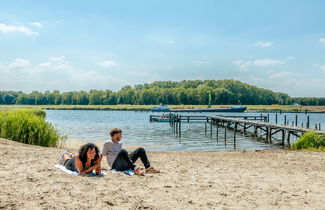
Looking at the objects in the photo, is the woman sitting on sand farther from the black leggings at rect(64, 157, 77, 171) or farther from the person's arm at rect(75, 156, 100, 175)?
the black leggings at rect(64, 157, 77, 171)

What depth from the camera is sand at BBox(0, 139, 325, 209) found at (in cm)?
574

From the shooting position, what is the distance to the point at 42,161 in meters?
9.69

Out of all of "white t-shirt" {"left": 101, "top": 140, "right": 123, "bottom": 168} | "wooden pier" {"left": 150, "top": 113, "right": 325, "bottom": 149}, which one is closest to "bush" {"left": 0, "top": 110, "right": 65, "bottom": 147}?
"white t-shirt" {"left": 101, "top": 140, "right": 123, "bottom": 168}

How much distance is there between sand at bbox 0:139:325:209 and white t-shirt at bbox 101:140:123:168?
1.78ft

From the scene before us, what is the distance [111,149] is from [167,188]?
2.20 meters

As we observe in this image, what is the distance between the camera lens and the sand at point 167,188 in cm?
574

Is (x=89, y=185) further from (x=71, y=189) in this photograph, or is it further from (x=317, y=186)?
(x=317, y=186)

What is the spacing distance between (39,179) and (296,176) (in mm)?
6563

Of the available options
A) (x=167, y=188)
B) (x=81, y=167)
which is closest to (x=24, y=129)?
(x=81, y=167)

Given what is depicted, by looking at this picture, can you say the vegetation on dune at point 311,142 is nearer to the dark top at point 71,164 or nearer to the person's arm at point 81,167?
the person's arm at point 81,167

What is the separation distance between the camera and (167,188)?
22.6 feet

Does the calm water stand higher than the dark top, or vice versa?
the dark top

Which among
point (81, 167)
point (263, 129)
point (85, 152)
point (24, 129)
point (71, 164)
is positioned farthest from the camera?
point (263, 129)

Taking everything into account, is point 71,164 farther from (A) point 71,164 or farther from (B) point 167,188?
(B) point 167,188
